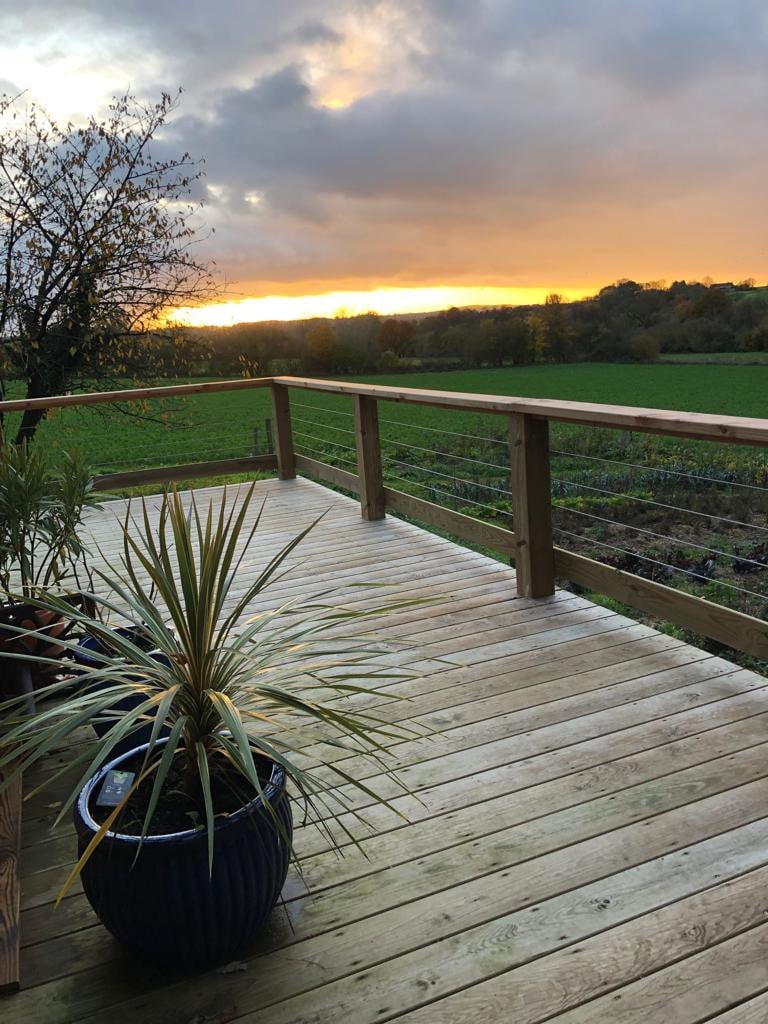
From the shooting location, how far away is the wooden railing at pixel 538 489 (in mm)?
2527

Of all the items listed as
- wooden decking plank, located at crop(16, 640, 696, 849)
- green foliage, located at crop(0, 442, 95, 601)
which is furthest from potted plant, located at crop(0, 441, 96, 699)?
wooden decking plank, located at crop(16, 640, 696, 849)

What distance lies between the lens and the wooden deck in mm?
1455

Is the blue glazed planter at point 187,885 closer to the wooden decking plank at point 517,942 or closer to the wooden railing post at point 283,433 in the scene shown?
the wooden decking plank at point 517,942

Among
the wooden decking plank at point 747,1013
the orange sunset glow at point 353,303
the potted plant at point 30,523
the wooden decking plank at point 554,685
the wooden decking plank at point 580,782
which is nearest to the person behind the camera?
the wooden decking plank at point 747,1013

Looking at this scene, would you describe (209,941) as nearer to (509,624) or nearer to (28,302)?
(509,624)

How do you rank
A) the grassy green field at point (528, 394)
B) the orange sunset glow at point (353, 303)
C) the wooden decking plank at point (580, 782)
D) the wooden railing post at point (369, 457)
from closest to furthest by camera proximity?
1. the wooden decking plank at point (580, 782)
2. the wooden railing post at point (369, 457)
3. the orange sunset glow at point (353, 303)
4. the grassy green field at point (528, 394)

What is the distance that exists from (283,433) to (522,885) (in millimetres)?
5093

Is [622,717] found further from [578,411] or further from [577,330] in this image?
[577,330]

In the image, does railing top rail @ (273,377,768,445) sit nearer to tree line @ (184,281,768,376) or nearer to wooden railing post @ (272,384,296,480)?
wooden railing post @ (272,384,296,480)

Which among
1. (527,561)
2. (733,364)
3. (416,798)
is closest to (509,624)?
(527,561)

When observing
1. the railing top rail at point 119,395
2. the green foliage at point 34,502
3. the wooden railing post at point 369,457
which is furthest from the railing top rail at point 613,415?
the railing top rail at point 119,395

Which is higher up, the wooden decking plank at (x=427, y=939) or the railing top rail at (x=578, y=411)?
the railing top rail at (x=578, y=411)

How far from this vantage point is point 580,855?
71.6 inches

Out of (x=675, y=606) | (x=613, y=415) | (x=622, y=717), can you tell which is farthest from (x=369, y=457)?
(x=622, y=717)
